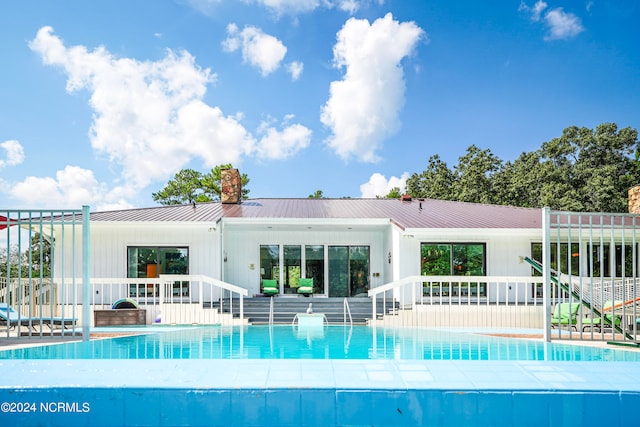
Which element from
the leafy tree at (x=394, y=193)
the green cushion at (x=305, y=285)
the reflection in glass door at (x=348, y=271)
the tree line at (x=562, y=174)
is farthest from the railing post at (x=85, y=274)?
Result: the leafy tree at (x=394, y=193)

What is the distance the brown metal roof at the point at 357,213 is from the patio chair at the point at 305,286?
2.59 m

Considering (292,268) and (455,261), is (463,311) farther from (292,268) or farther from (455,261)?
(292,268)

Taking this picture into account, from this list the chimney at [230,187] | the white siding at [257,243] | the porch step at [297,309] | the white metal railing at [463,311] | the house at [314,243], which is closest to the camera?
the white metal railing at [463,311]

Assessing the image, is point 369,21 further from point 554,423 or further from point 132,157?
point 554,423

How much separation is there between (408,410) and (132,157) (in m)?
25.3

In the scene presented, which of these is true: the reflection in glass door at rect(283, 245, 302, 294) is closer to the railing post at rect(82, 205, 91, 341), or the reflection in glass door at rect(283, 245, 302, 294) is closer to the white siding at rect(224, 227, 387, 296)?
the white siding at rect(224, 227, 387, 296)

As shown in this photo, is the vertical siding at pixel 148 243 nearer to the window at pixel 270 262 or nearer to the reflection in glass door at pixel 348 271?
the window at pixel 270 262

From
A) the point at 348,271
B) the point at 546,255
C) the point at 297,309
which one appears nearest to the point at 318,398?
the point at 546,255

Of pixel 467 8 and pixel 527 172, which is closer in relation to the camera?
pixel 467 8

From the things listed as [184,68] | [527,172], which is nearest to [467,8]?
[184,68]

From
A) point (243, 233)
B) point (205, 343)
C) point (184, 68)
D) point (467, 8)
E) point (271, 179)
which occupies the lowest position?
point (205, 343)

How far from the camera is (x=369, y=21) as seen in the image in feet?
76.3

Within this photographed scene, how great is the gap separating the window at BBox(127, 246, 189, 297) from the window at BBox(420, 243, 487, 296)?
7836 mm

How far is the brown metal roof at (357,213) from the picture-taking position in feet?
51.9
